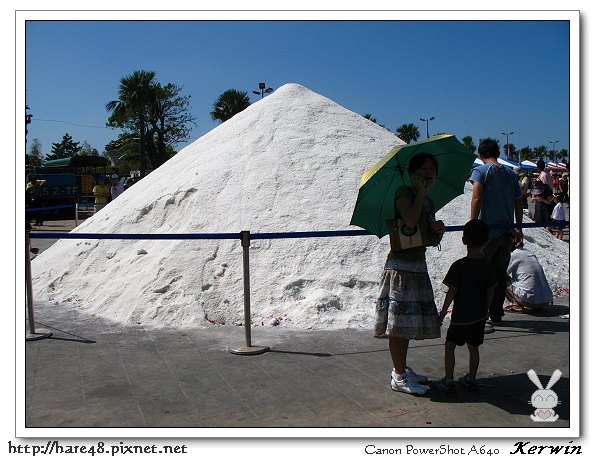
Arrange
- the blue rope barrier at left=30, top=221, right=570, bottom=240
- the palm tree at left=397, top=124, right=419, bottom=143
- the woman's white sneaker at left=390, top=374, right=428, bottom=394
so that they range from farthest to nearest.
A: the palm tree at left=397, top=124, right=419, bottom=143, the blue rope barrier at left=30, top=221, right=570, bottom=240, the woman's white sneaker at left=390, top=374, right=428, bottom=394

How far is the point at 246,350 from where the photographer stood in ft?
16.0

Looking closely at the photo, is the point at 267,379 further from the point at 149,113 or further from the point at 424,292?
the point at 149,113

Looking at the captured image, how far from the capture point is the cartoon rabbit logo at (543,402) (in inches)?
138

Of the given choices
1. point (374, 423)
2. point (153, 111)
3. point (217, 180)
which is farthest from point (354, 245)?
point (153, 111)

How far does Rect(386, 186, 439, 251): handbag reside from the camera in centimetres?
372

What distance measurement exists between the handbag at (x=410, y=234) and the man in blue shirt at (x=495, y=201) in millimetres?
1814

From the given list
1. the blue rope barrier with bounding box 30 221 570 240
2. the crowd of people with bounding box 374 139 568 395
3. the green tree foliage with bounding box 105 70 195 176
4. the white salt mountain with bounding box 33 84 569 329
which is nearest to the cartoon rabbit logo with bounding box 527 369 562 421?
the crowd of people with bounding box 374 139 568 395

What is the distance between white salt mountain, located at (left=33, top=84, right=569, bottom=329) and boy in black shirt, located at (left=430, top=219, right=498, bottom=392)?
1.77 m

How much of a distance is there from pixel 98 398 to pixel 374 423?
5.84 feet

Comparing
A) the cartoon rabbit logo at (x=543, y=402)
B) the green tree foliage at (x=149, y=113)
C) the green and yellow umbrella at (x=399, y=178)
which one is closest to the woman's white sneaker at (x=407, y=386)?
the cartoon rabbit logo at (x=543, y=402)

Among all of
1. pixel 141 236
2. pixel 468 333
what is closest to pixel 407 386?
pixel 468 333

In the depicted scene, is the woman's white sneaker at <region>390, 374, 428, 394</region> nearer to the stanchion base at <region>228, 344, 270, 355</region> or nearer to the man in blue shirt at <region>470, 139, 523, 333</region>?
the stanchion base at <region>228, 344, 270, 355</region>

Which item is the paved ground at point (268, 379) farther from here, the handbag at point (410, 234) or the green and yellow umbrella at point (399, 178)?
the green and yellow umbrella at point (399, 178)
